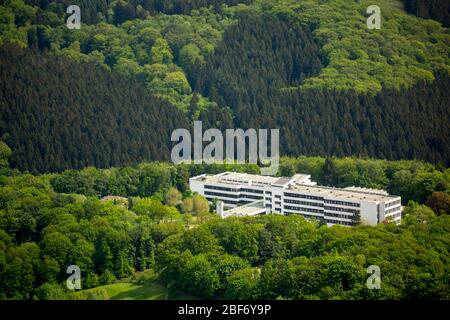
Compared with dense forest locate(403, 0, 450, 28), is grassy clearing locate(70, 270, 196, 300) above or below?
below

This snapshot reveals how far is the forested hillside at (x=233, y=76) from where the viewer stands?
369 ft

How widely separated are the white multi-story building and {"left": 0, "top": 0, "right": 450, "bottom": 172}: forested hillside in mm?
10912

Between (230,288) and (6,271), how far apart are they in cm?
1417

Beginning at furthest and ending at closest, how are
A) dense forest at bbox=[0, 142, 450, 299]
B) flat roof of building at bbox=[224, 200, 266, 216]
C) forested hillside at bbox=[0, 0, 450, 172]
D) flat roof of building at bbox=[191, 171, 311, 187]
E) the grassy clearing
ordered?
forested hillside at bbox=[0, 0, 450, 172], flat roof of building at bbox=[191, 171, 311, 187], flat roof of building at bbox=[224, 200, 266, 216], the grassy clearing, dense forest at bbox=[0, 142, 450, 299]

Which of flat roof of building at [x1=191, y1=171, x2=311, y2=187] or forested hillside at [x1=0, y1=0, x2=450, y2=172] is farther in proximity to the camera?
forested hillside at [x1=0, y1=0, x2=450, y2=172]

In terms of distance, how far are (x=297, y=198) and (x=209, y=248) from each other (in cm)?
1527

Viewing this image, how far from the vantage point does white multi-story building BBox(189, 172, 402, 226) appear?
9306 cm

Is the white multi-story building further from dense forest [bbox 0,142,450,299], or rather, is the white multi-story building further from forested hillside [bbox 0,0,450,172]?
forested hillside [bbox 0,0,450,172]

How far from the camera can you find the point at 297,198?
96.8m

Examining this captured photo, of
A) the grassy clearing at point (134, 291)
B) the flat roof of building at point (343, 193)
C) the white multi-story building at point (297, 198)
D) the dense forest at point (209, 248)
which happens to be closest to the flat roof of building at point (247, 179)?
the white multi-story building at point (297, 198)

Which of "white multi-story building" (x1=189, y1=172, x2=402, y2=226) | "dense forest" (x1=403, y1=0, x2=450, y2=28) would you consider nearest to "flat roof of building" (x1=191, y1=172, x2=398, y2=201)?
"white multi-story building" (x1=189, y1=172, x2=402, y2=226)

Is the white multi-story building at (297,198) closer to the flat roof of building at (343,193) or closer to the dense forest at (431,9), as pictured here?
the flat roof of building at (343,193)

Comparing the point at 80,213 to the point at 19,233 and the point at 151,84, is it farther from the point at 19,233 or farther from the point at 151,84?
the point at 151,84

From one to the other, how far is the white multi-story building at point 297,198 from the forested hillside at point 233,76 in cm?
1091
